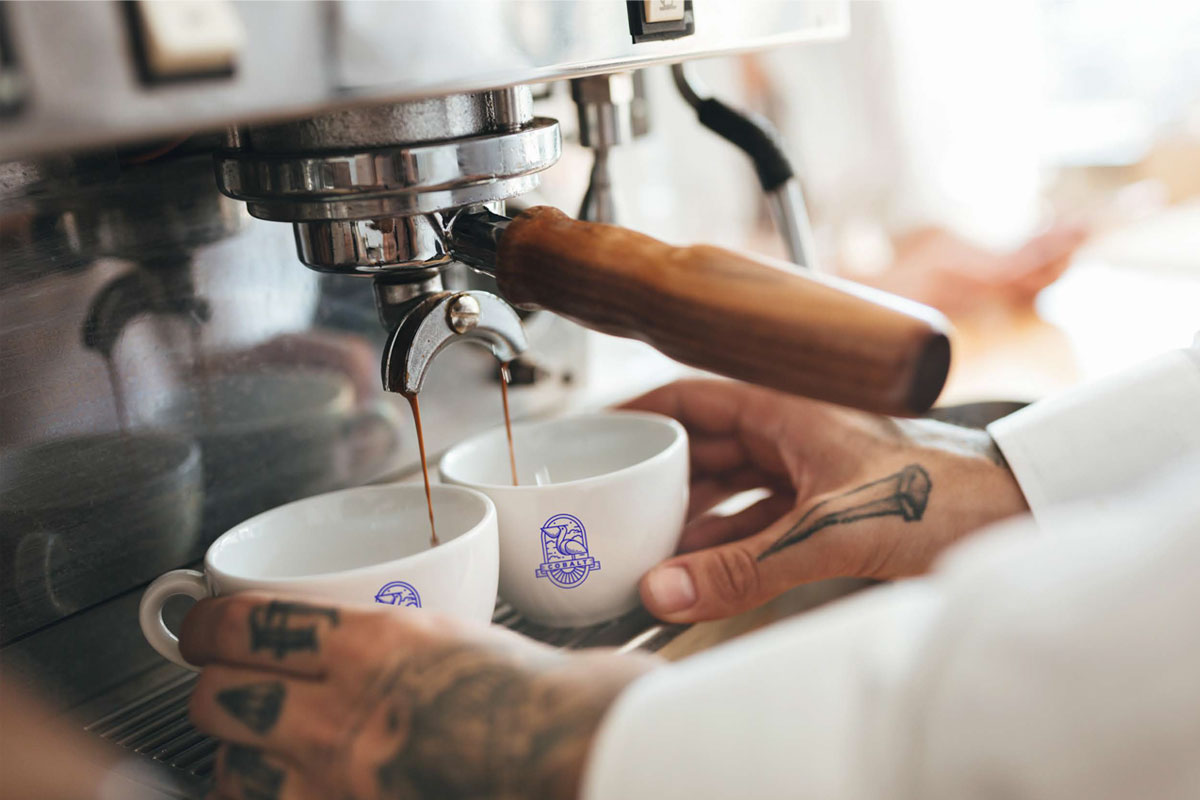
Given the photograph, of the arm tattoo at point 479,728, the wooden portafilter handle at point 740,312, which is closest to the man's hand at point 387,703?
the arm tattoo at point 479,728

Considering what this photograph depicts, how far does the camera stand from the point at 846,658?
27cm

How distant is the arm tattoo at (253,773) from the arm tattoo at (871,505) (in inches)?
9.3

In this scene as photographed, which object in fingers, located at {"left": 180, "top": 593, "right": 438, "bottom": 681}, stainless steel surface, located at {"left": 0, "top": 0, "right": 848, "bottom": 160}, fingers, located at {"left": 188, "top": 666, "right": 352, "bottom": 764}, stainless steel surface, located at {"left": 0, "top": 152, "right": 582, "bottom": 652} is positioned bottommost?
fingers, located at {"left": 188, "top": 666, "right": 352, "bottom": 764}

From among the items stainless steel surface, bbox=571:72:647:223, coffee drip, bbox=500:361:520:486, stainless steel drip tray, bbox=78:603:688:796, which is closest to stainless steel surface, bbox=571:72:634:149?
stainless steel surface, bbox=571:72:647:223

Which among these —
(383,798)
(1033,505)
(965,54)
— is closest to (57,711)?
(383,798)

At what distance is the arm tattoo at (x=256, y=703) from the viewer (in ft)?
1.04

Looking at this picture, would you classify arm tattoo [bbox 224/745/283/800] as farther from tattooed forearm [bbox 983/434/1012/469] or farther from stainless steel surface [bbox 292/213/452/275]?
tattooed forearm [bbox 983/434/1012/469]

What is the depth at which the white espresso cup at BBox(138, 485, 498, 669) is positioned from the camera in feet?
1.19

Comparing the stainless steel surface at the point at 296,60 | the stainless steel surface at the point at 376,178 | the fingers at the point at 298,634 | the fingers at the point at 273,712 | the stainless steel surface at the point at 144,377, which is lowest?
the fingers at the point at 273,712

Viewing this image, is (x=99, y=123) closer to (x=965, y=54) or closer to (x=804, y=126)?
(x=804, y=126)

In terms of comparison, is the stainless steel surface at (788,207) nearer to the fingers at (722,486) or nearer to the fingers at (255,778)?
the fingers at (722,486)

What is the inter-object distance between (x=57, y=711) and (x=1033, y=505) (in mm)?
422

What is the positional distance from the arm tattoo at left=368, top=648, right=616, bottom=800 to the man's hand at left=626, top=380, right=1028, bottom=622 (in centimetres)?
15

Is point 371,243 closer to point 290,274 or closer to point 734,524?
point 290,274
